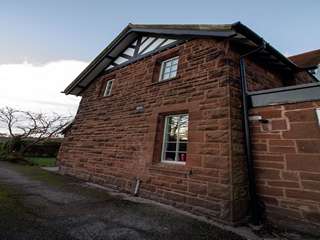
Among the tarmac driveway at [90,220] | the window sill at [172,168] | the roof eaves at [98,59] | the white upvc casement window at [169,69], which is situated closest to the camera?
the tarmac driveway at [90,220]

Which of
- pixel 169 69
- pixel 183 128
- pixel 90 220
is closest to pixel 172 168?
pixel 183 128

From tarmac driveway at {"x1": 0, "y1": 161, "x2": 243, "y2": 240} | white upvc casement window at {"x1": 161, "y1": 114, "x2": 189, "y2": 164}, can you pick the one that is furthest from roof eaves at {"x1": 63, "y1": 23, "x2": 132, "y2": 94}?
tarmac driveway at {"x1": 0, "y1": 161, "x2": 243, "y2": 240}

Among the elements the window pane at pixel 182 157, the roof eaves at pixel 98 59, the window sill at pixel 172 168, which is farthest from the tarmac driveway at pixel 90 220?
the roof eaves at pixel 98 59

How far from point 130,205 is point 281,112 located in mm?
4100

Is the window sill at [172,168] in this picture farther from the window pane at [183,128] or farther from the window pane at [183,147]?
the window pane at [183,128]

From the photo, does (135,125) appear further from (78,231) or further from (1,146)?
(1,146)

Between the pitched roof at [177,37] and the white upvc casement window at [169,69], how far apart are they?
80cm

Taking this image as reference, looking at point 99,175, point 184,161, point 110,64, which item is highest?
point 110,64

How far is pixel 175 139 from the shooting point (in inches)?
211

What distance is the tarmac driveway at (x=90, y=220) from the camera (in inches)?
115

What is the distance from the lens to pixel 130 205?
4551 millimetres

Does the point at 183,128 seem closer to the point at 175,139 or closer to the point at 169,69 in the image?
the point at 175,139

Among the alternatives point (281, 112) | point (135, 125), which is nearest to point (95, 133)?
point (135, 125)

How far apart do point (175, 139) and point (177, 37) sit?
347 centimetres
